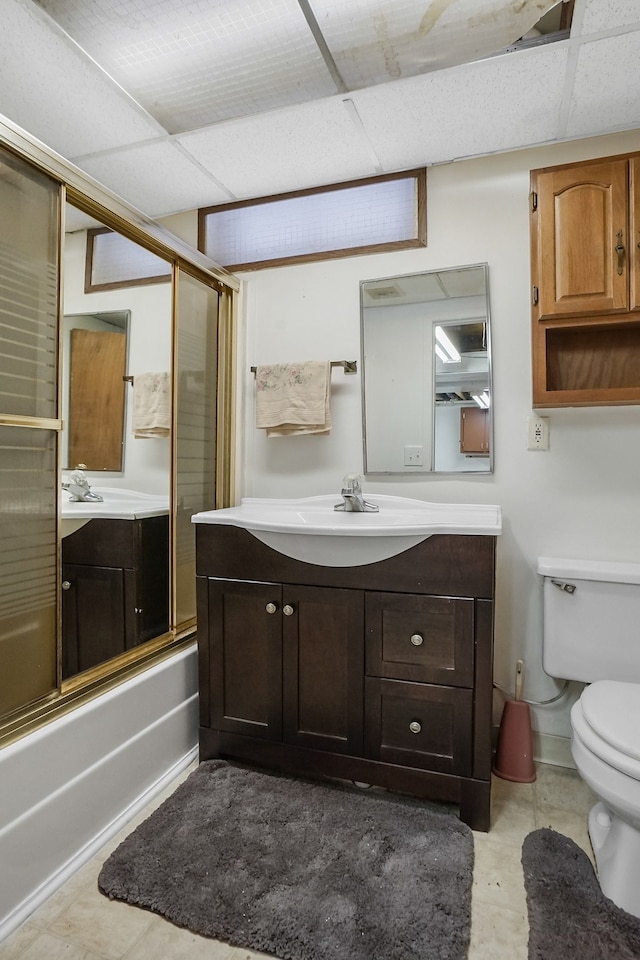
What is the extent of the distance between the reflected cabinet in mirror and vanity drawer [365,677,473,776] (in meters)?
0.77

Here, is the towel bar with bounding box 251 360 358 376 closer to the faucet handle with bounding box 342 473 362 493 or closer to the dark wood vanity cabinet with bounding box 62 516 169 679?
the faucet handle with bounding box 342 473 362 493

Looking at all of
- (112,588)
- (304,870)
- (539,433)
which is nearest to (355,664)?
(304,870)

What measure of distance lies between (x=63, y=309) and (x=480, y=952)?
71.1 inches

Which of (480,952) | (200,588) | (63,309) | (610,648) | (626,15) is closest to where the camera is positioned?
(480,952)

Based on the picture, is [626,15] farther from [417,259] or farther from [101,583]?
[101,583]

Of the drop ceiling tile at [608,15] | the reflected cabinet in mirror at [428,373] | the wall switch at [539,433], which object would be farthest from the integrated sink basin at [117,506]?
the drop ceiling tile at [608,15]

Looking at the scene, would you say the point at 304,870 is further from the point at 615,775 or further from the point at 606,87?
the point at 606,87

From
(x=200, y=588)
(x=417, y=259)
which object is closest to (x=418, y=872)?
(x=200, y=588)

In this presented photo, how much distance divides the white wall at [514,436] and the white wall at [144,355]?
61 cm

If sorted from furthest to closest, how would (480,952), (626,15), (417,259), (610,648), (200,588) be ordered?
(417,259)
(200,588)
(610,648)
(626,15)
(480,952)

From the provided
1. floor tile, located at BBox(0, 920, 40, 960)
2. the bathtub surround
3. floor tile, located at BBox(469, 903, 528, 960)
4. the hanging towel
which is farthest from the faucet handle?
floor tile, located at BBox(0, 920, 40, 960)

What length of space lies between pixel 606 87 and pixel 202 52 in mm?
1152

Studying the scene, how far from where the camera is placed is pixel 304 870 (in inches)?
51.0

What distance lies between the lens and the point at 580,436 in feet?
5.77
